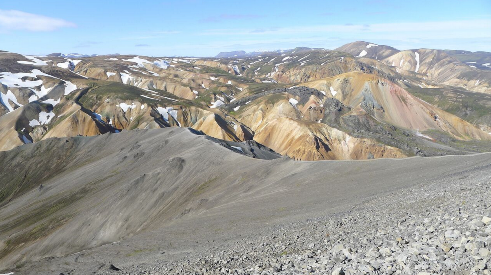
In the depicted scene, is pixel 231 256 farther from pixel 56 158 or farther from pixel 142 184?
A: pixel 56 158

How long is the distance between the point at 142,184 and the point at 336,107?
6082 centimetres

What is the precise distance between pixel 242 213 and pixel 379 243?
58.6 feet

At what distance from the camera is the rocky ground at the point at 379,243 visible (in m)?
11.7

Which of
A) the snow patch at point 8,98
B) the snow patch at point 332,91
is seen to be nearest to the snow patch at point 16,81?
the snow patch at point 8,98

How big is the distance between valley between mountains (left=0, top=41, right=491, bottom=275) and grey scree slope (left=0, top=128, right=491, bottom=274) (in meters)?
0.13

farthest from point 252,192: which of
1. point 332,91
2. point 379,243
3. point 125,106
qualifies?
point 332,91

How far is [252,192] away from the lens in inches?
1453

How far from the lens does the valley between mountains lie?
1543cm

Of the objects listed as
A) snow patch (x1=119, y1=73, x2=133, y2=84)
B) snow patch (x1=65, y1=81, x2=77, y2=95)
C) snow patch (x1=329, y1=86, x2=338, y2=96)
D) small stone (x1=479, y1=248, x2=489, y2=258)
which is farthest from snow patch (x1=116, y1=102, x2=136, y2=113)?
small stone (x1=479, y1=248, x2=489, y2=258)

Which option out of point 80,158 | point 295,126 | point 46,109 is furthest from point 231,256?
point 46,109

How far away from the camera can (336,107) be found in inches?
3501

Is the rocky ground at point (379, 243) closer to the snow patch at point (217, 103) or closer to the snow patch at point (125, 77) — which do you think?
the snow patch at point (217, 103)

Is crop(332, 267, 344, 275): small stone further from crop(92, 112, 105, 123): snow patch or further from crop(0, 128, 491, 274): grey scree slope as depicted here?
crop(92, 112, 105, 123): snow patch

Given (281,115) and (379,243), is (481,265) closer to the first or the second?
(379,243)
